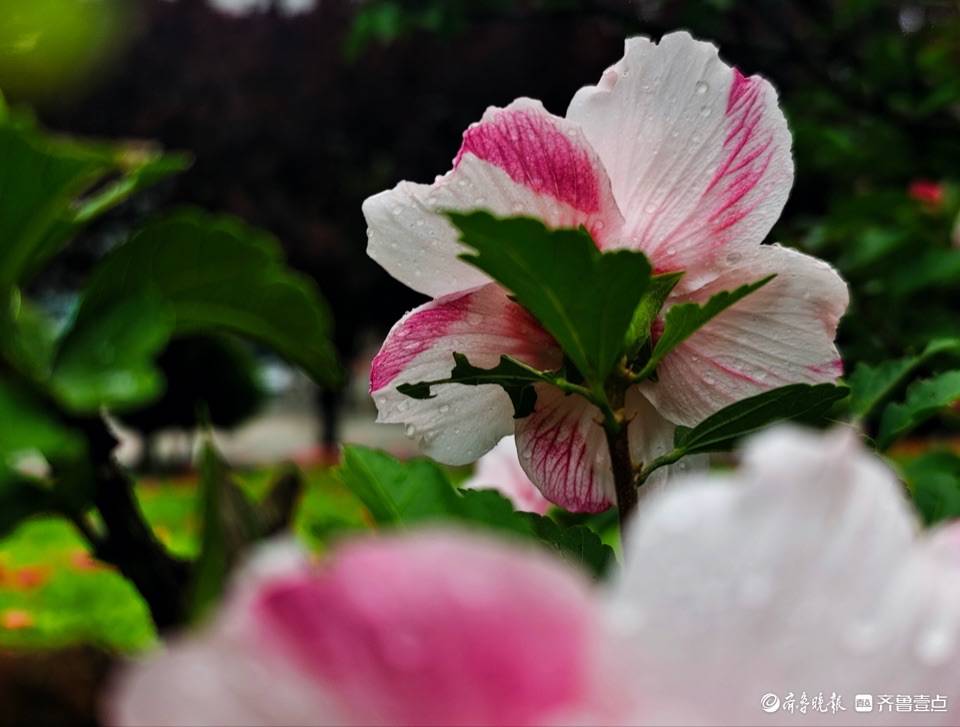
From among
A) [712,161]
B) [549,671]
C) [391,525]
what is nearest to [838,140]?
[712,161]

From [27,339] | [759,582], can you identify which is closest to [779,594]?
[759,582]

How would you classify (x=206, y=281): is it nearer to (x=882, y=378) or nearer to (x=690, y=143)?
(x=690, y=143)

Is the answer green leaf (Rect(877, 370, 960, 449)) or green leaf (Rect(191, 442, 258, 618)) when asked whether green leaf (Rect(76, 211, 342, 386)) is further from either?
green leaf (Rect(877, 370, 960, 449))

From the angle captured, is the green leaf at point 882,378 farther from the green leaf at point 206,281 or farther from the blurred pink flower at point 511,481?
the green leaf at point 206,281

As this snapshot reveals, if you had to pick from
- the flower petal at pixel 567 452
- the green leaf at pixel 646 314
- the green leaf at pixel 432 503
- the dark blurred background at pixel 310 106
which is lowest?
the dark blurred background at pixel 310 106

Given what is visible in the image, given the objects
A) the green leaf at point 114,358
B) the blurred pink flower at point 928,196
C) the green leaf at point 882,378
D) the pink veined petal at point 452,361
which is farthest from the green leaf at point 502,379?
the blurred pink flower at point 928,196

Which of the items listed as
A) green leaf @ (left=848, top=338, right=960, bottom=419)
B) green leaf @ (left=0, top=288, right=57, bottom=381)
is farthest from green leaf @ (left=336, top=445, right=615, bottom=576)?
green leaf @ (left=848, top=338, right=960, bottom=419)

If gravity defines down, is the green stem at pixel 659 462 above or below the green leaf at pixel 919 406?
above
